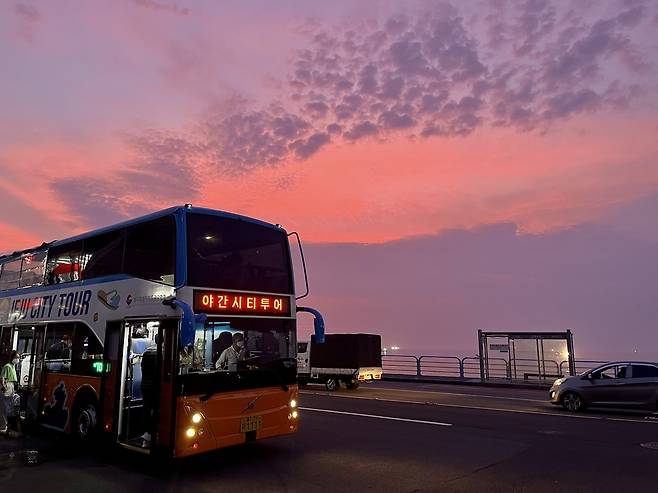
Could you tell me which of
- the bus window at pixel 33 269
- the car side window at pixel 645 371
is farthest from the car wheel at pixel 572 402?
the bus window at pixel 33 269

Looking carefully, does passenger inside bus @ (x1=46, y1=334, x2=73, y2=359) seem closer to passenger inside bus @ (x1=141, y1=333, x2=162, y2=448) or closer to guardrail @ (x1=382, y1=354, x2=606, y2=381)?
passenger inside bus @ (x1=141, y1=333, x2=162, y2=448)

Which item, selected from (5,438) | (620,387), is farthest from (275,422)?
(620,387)

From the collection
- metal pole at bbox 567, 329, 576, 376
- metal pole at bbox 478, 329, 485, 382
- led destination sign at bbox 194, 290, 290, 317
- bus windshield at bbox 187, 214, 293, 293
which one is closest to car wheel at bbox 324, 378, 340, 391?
metal pole at bbox 478, 329, 485, 382

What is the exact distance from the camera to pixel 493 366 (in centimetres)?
2627

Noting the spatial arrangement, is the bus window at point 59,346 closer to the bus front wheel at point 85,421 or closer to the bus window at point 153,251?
the bus front wheel at point 85,421

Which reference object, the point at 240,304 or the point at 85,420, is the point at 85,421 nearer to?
the point at 85,420

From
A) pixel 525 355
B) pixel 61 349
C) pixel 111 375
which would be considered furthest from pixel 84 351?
pixel 525 355

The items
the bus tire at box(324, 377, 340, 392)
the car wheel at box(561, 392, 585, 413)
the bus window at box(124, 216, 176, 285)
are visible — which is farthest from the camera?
the bus tire at box(324, 377, 340, 392)

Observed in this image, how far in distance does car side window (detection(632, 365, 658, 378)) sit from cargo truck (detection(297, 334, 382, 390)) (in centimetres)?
1043

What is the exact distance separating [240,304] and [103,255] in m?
3.38

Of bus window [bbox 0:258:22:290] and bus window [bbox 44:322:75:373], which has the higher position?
bus window [bbox 0:258:22:290]

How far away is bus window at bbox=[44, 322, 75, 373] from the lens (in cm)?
1045

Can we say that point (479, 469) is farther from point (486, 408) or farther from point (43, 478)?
point (486, 408)

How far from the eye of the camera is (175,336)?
805cm
